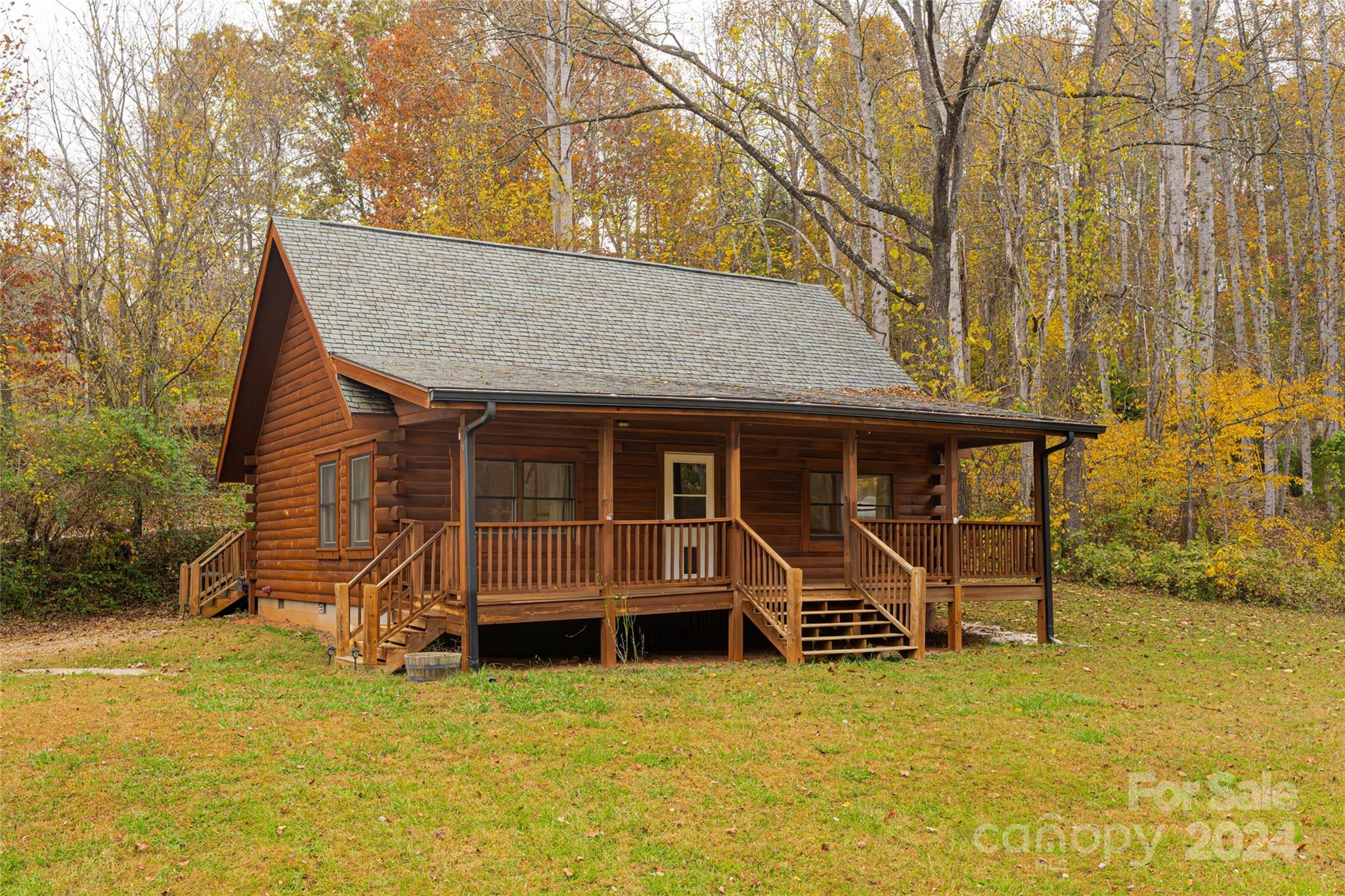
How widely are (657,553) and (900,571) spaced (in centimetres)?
338

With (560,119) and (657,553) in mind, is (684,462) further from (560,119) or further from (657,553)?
(560,119)

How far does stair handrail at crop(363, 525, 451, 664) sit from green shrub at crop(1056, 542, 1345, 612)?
50.8 feet

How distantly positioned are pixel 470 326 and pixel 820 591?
263 inches

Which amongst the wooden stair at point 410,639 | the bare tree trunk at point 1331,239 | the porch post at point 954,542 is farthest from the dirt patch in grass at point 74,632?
Result: the bare tree trunk at point 1331,239

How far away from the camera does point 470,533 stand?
12375 mm

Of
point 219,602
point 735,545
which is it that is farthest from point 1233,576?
point 219,602

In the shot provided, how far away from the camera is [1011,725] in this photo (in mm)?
9883

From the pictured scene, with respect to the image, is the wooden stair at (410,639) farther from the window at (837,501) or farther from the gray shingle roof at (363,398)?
the window at (837,501)

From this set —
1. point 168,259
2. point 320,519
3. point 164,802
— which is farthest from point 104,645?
point 168,259

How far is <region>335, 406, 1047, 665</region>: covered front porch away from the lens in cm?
1298

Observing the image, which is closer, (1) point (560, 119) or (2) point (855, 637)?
(2) point (855, 637)

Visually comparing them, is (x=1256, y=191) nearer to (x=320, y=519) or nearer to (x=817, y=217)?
(x=817, y=217)

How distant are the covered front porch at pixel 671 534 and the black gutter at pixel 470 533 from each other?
3 centimetres

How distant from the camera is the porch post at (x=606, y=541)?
13180mm
